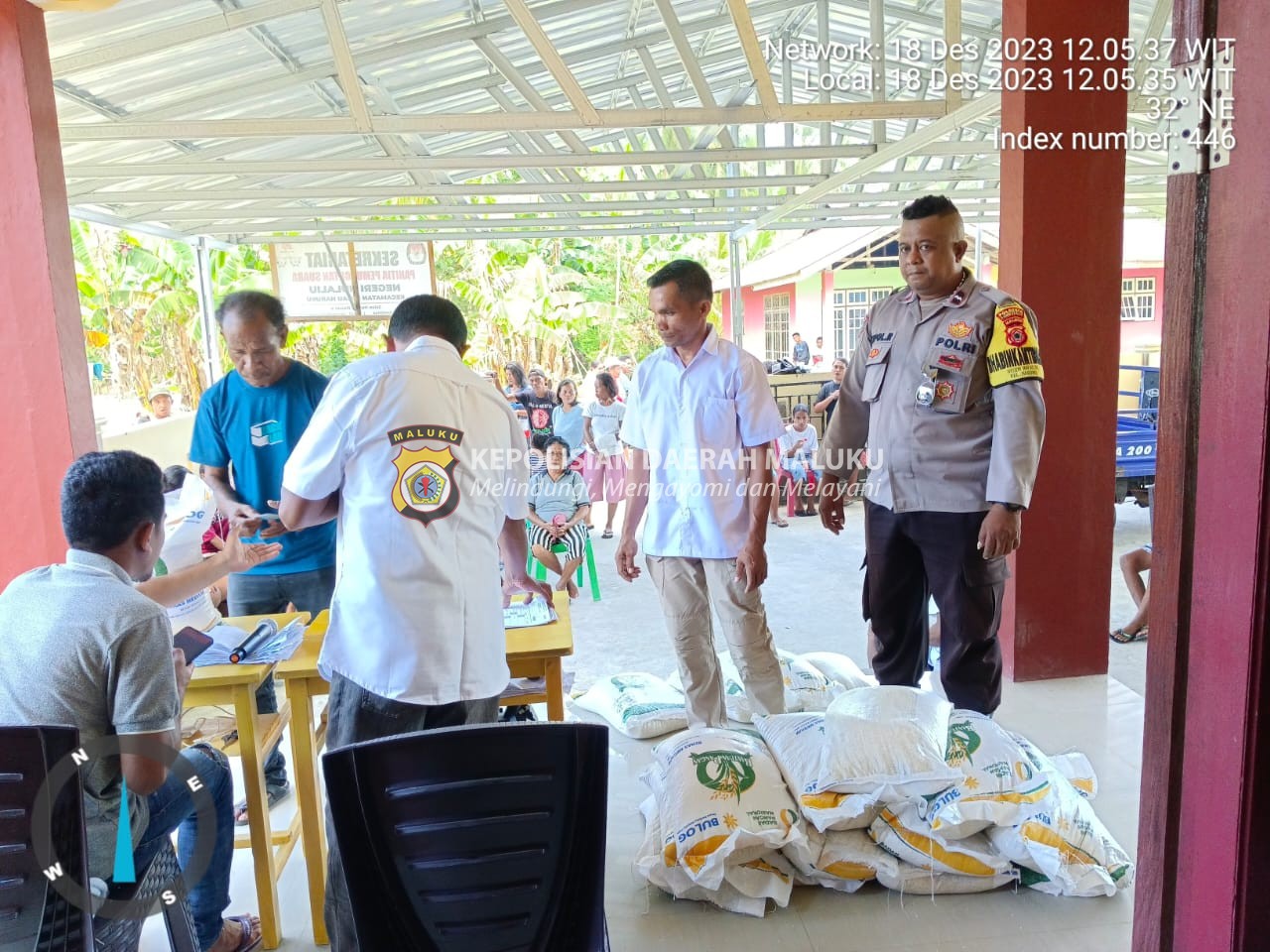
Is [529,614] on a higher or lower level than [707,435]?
lower

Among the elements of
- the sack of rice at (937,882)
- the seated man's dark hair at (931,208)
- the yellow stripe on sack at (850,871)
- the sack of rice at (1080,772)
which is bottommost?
the sack of rice at (937,882)

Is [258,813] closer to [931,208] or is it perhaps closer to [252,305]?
[252,305]

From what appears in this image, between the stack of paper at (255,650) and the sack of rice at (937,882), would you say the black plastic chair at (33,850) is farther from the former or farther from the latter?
the sack of rice at (937,882)

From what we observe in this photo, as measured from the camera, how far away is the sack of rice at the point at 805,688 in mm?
3615

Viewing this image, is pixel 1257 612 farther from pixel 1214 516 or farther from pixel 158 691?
pixel 158 691

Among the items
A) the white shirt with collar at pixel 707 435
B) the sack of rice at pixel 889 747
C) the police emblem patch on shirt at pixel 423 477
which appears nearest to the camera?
the police emblem patch on shirt at pixel 423 477

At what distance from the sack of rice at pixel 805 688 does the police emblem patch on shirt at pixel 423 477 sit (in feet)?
6.61

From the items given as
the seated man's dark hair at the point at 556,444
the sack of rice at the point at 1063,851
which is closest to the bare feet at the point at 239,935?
the sack of rice at the point at 1063,851

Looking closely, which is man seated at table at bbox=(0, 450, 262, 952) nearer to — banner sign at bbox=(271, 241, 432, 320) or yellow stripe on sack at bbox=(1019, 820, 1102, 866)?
Result: yellow stripe on sack at bbox=(1019, 820, 1102, 866)

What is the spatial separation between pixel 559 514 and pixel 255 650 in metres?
3.62

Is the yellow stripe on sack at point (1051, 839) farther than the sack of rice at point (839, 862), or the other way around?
the sack of rice at point (839, 862)

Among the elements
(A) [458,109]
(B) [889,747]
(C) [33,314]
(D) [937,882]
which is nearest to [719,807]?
(B) [889,747]

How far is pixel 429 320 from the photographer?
82.6 inches

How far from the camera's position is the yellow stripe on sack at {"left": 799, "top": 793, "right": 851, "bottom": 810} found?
2465 millimetres
